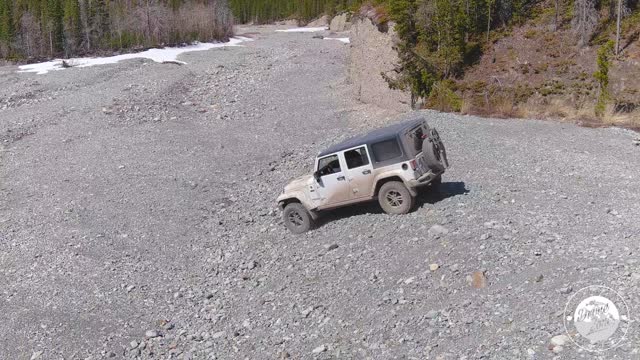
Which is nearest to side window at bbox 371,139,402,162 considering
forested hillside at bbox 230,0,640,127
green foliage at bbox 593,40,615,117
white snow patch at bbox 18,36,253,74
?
forested hillside at bbox 230,0,640,127

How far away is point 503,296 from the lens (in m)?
9.16

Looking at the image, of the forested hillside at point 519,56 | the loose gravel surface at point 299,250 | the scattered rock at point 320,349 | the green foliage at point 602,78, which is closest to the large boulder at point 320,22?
the forested hillside at point 519,56

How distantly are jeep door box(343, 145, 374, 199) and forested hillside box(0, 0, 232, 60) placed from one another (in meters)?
52.5

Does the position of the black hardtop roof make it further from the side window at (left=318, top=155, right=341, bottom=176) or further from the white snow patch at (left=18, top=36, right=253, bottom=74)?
the white snow patch at (left=18, top=36, right=253, bottom=74)

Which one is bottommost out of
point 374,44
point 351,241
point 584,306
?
point 351,241

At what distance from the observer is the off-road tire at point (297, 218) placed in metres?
14.1

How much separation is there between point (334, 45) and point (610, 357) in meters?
50.2

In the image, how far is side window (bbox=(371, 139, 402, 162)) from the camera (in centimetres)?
1256

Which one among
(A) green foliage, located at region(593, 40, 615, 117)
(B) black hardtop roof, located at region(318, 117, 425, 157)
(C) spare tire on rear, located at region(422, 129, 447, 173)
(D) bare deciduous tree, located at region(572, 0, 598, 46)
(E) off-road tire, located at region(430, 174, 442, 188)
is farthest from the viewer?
(D) bare deciduous tree, located at region(572, 0, 598, 46)

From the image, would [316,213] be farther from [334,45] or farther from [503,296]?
[334,45]

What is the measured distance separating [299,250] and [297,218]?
1.10 metres

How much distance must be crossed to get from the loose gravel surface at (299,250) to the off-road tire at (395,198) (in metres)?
0.23

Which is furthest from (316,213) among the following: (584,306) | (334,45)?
(334,45)

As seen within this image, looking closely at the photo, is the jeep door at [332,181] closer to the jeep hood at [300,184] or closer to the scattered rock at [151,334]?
the jeep hood at [300,184]
